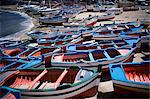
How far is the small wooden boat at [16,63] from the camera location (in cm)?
1602

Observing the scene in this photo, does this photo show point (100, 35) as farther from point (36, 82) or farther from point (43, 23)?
point (43, 23)

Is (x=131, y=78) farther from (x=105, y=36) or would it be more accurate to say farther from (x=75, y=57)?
(x=105, y=36)

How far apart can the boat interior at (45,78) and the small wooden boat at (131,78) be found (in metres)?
1.56

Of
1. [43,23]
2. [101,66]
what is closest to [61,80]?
[101,66]

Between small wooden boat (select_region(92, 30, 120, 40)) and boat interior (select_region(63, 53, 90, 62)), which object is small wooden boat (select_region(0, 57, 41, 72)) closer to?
boat interior (select_region(63, 53, 90, 62))

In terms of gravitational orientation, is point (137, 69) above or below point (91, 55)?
below

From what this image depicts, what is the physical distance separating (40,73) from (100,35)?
12.3 metres

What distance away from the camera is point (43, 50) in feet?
68.3

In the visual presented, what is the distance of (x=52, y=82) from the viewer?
14141 millimetres

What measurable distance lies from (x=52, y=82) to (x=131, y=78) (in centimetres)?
445

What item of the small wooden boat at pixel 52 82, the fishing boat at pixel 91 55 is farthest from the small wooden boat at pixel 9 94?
the fishing boat at pixel 91 55

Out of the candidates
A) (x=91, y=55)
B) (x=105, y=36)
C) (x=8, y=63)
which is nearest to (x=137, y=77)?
(x=91, y=55)

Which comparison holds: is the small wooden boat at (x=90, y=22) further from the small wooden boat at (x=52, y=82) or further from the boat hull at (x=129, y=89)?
the boat hull at (x=129, y=89)

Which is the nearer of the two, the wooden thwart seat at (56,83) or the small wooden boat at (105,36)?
the wooden thwart seat at (56,83)
